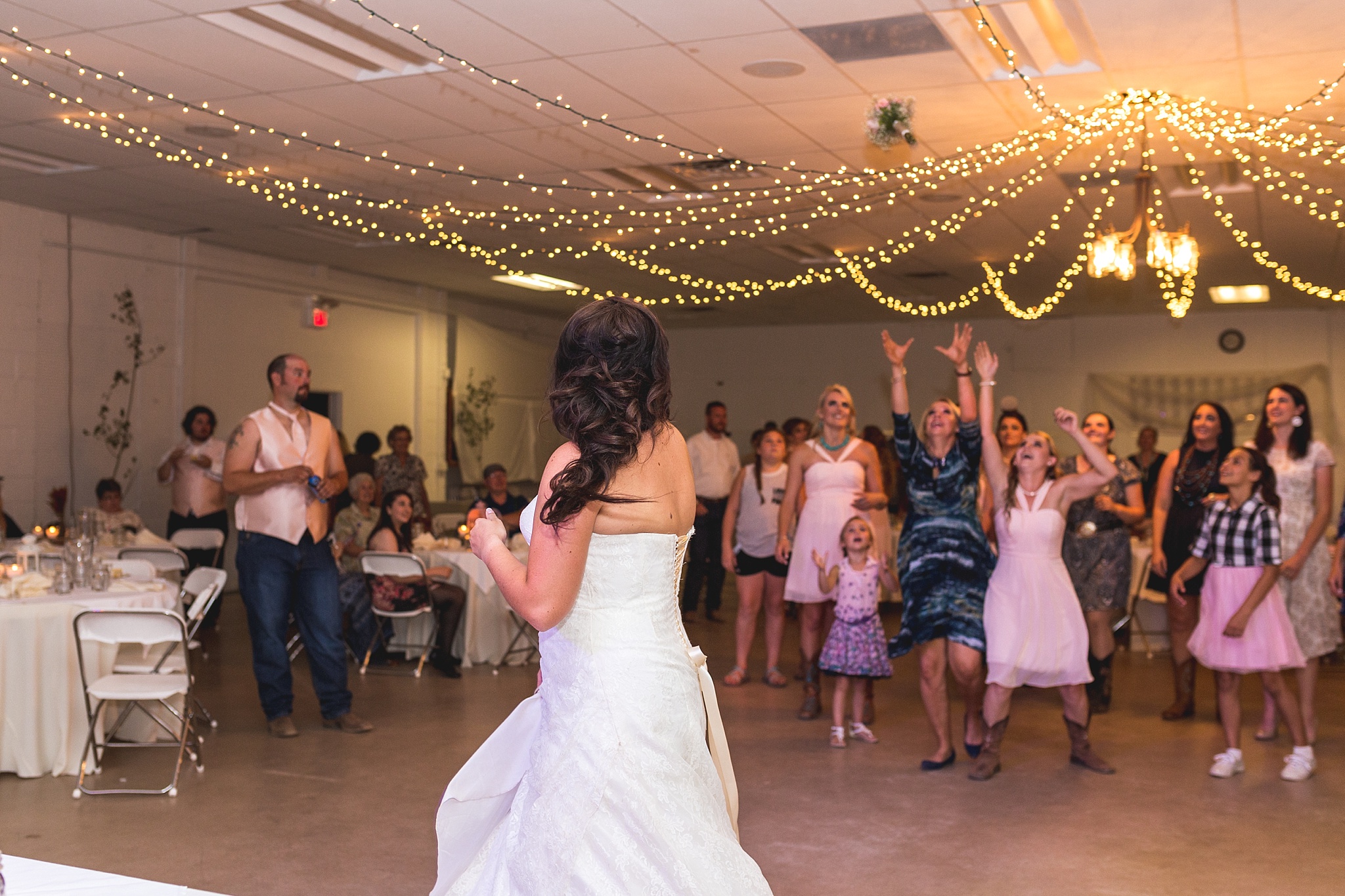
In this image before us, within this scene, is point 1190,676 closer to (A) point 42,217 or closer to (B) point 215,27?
(B) point 215,27

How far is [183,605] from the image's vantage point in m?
5.88

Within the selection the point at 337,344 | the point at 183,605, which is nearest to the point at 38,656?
the point at 183,605

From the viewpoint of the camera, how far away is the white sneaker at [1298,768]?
499 centimetres

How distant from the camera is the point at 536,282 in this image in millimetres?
12773

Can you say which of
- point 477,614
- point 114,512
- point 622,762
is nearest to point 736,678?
point 477,614

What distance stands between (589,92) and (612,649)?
4.35 metres

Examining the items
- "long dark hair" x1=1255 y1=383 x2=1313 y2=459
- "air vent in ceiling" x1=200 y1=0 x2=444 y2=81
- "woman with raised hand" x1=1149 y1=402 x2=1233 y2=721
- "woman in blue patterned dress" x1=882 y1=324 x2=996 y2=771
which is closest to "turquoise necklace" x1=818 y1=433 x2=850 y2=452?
"woman in blue patterned dress" x1=882 y1=324 x2=996 y2=771

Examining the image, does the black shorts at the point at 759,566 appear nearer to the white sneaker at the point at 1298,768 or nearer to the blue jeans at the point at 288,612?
the blue jeans at the point at 288,612

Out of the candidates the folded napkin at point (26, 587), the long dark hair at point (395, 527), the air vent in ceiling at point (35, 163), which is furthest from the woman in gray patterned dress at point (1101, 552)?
the air vent in ceiling at point (35, 163)

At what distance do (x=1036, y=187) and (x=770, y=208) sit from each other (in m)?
1.86

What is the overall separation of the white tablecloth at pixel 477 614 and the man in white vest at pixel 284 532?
5.99 feet

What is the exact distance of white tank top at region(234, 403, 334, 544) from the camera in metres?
5.48

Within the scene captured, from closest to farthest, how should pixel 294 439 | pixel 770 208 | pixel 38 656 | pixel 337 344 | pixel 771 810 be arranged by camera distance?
pixel 771 810 < pixel 38 656 < pixel 294 439 < pixel 770 208 < pixel 337 344

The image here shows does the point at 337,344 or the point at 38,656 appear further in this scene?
the point at 337,344
